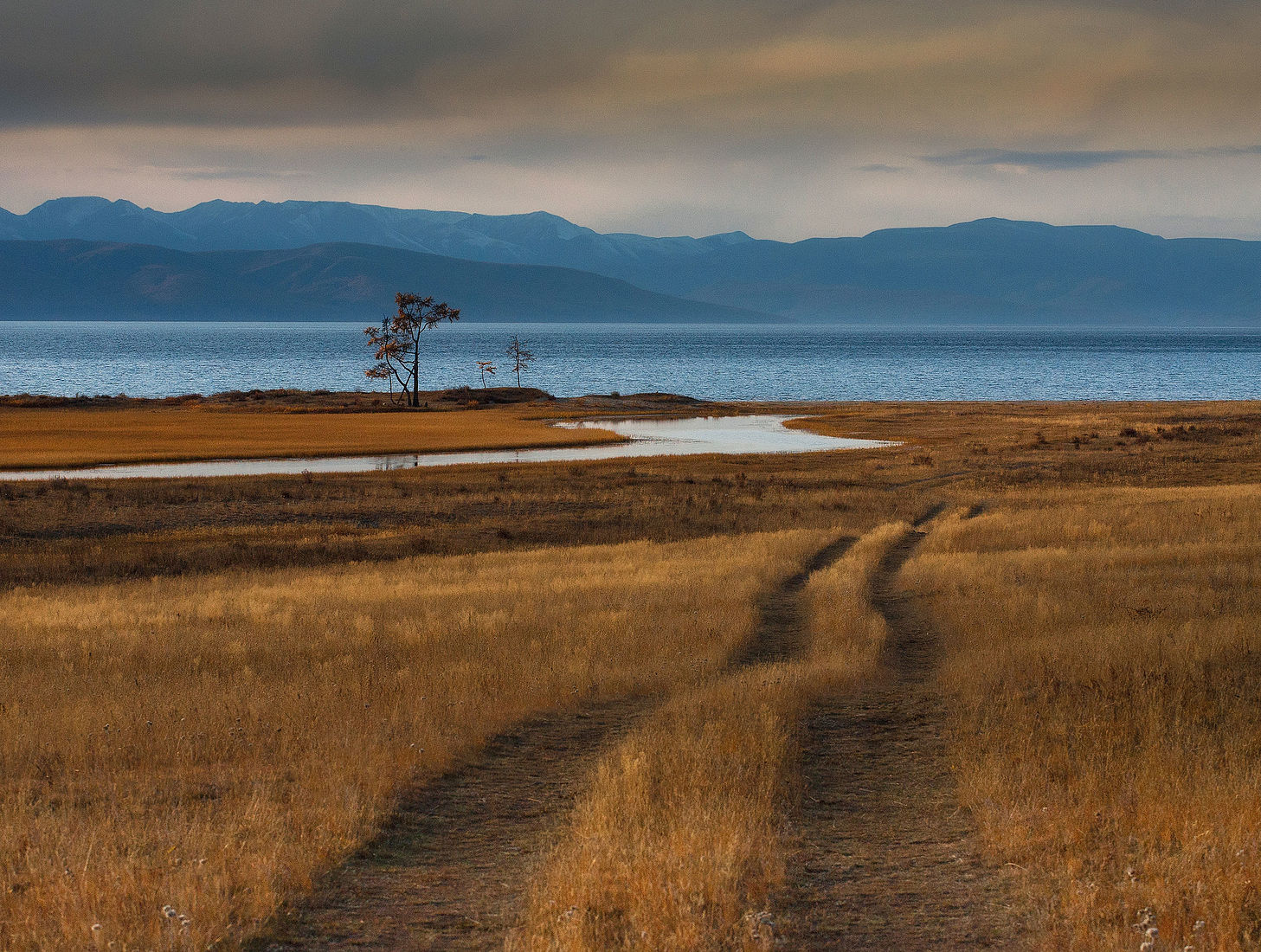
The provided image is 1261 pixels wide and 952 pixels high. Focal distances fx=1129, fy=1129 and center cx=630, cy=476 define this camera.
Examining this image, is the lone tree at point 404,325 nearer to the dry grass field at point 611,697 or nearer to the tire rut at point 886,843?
the dry grass field at point 611,697

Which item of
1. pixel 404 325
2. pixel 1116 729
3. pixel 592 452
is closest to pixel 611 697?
pixel 1116 729

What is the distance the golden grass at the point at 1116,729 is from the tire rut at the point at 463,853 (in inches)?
141

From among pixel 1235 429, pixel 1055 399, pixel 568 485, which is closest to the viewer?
pixel 568 485

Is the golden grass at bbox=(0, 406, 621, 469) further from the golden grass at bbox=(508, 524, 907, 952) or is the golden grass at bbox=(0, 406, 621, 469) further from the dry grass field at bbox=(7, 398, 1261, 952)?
the golden grass at bbox=(508, 524, 907, 952)

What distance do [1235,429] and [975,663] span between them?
61.6 metres

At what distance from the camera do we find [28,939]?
270 inches

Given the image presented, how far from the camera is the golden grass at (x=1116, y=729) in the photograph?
733 centimetres

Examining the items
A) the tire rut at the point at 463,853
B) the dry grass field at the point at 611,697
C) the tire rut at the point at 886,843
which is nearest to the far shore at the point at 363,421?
the dry grass field at the point at 611,697

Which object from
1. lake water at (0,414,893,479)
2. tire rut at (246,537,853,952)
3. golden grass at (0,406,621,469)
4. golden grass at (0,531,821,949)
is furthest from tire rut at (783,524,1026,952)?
golden grass at (0,406,621,469)

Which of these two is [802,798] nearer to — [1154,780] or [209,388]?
[1154,780]

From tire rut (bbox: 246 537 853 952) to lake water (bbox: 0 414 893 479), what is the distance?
39.2 meters

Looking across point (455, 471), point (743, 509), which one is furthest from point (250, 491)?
point (743, 509)

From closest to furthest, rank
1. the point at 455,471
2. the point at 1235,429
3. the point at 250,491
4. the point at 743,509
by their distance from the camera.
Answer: the point at 743,509 → the point at 250,491 → the point at 455,471 → the point at 1235,429

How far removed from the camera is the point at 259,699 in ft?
44.3
